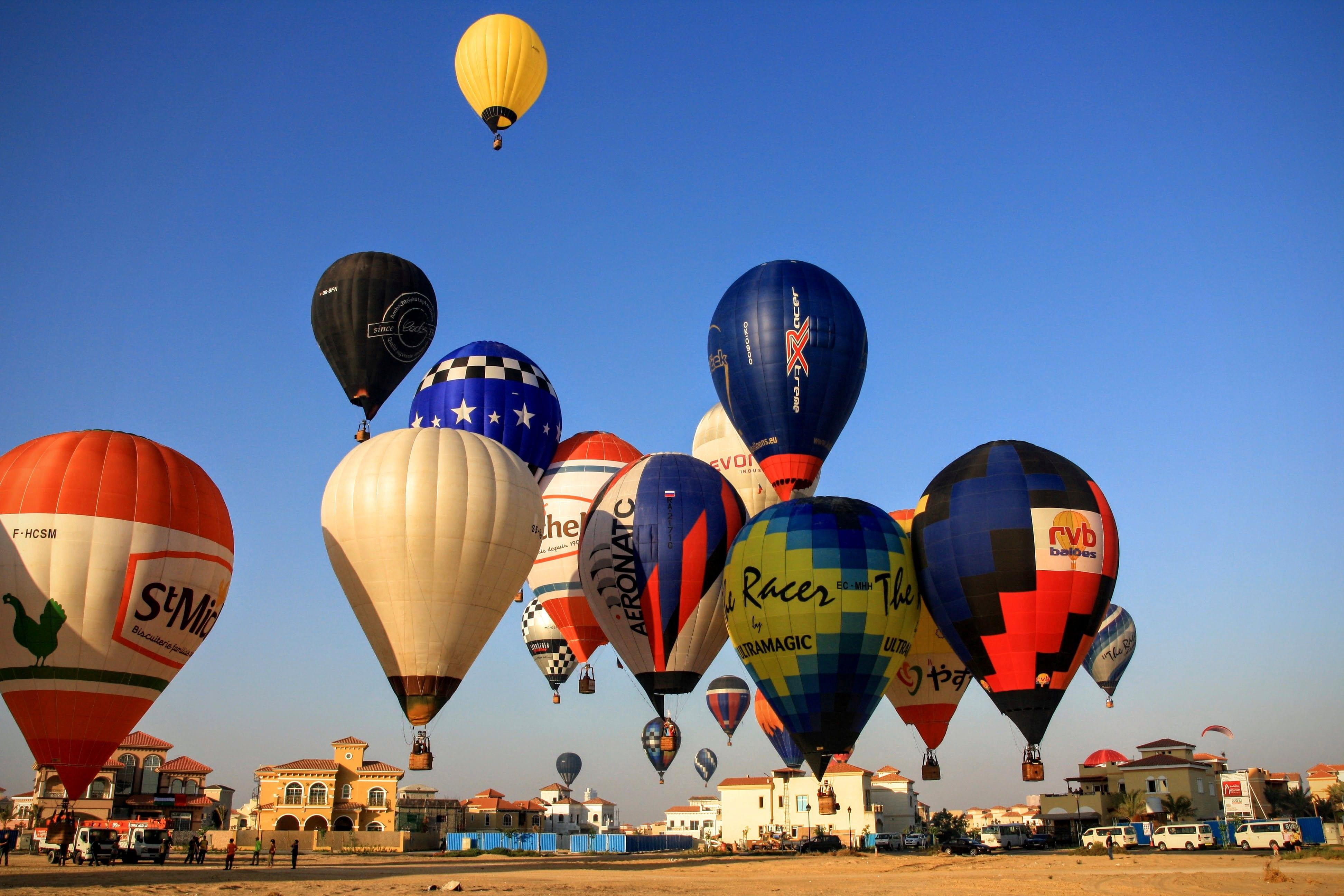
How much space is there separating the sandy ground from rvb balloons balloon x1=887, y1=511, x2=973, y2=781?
2.92 m

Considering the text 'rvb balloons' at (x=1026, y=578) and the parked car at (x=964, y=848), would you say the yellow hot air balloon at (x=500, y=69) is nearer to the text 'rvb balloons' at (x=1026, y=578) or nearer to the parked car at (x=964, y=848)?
the text 'rvb balloons' at (x=1026, y=578)

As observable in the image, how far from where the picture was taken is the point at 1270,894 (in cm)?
1572

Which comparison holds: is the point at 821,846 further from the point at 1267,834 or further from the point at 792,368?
the point at 792,368

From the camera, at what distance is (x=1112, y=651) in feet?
145

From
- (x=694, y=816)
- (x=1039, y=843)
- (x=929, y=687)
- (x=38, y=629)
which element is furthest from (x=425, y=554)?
(x=694, y=816)

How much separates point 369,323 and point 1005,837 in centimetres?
2469

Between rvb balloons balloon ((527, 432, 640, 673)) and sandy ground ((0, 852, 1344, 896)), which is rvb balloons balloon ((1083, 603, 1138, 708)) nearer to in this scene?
sandy ground ((0, 852, 1344, 896))

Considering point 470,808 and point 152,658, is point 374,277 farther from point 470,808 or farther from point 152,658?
point 470,808

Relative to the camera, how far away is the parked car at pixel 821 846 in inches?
1310

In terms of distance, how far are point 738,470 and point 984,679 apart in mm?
10383

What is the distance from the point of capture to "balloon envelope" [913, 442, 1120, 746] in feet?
Result: 68.1

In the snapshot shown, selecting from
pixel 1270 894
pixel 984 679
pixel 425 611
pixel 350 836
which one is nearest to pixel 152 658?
pixel 425 611

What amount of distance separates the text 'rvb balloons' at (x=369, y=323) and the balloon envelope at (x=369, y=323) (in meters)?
0.02

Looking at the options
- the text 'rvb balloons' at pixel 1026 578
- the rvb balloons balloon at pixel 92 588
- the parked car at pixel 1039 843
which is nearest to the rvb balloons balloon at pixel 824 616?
the text 'rvb balloons' at pixel 1026 578
